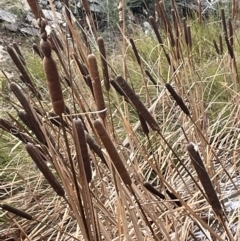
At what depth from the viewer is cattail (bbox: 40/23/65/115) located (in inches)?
18.4

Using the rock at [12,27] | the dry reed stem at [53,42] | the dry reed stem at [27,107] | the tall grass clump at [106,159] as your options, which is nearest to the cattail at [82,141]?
the tall grass clump at [106,159]

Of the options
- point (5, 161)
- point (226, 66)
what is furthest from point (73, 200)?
point (226, 66)

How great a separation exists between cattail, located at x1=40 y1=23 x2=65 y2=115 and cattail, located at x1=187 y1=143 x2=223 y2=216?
0.16 meters

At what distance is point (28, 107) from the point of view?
26.4 inches

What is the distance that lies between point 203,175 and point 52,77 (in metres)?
0.22

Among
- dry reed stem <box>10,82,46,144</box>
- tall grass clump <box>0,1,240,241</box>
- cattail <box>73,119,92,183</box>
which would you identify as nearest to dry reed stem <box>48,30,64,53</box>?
tall grass clump <box>0,1,240,241</box>

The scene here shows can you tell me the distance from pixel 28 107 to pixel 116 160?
161 mm

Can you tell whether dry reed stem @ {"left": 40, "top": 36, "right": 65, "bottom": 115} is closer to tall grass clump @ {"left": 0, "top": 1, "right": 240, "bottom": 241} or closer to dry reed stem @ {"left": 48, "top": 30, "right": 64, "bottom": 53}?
tall grass clump @ {"left": 0, "top": 1, "right": 240, "bottom": 241}

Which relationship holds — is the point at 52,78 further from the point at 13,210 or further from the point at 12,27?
the point at 12,27

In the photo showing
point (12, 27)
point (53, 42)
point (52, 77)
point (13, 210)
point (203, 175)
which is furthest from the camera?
point (12, 27)

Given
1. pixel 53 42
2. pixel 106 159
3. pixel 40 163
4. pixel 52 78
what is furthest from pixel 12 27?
pixel 52 78

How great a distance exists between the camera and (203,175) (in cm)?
60

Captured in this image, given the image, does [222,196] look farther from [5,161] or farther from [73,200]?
[5,161]

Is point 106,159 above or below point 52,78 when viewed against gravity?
below
